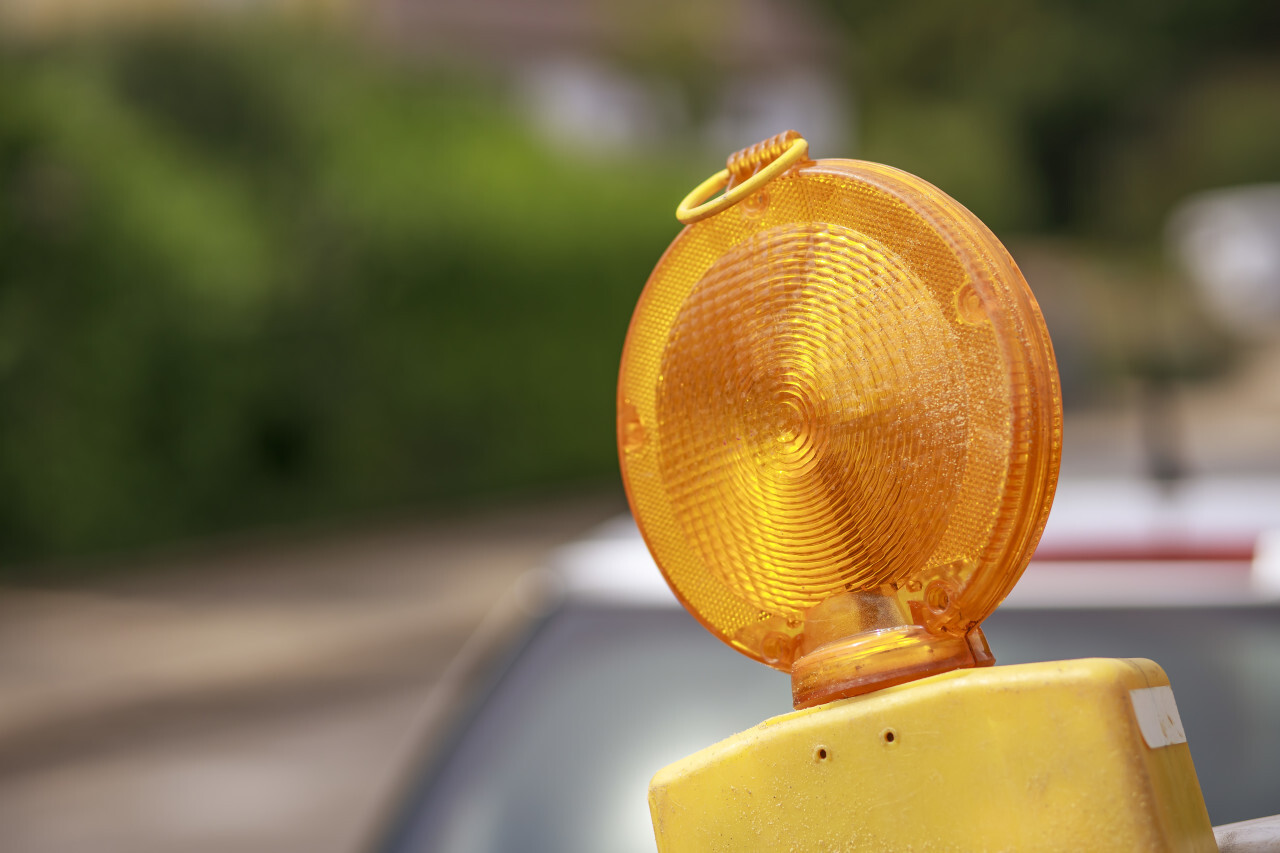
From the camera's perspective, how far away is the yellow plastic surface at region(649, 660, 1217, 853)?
81 centimetres

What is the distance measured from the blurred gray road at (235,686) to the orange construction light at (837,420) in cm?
432

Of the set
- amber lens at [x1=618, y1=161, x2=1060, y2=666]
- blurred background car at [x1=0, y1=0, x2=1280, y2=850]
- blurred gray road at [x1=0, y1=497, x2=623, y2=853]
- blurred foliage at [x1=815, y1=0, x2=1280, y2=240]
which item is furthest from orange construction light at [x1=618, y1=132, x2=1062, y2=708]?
blurred foliage at [x1=815, y1=0, x2=1280, y2=240]

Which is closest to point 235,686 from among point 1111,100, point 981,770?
point 981,770

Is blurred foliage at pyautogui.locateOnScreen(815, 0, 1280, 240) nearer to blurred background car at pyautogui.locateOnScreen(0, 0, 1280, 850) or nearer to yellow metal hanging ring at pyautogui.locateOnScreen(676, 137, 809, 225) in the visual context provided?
blurred background car at pyautogui.locateOnScreen(0, 0, 1280, 850)

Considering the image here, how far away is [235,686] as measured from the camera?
8148 mm

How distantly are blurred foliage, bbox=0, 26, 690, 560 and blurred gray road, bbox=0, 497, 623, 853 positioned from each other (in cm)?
83

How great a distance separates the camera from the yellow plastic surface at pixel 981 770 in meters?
0.81

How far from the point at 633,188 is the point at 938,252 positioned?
15388 mm

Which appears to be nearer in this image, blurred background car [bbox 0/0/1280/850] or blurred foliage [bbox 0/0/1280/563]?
blurred background car [bbox 0/0/1280/850]

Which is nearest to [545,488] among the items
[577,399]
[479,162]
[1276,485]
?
[577,399]

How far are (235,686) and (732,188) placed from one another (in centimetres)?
768

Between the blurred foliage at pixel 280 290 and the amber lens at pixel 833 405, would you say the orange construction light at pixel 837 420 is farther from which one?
the blurred foliage at pixel 280 290

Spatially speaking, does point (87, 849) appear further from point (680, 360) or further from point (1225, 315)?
point (1225, 315)

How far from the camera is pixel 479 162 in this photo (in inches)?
560
